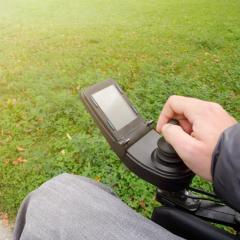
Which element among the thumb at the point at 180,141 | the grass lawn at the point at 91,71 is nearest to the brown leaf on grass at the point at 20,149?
the grass lawn at the point at 91,71

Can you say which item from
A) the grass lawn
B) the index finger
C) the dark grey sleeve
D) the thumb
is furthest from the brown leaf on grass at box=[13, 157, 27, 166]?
the dark grey sleeve

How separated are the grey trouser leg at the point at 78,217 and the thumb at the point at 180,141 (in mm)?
274

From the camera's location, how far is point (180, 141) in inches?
46.0

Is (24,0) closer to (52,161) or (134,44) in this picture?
(134,44)

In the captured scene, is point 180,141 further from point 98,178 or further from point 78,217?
point 98,178

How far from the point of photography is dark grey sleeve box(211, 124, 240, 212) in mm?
1005

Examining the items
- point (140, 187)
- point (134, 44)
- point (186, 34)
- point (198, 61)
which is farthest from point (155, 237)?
point (186, 34)

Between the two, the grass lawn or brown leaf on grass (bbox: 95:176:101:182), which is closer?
brown leaf on grass (bbox: 95:176:101:182)

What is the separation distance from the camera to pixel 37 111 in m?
4.51

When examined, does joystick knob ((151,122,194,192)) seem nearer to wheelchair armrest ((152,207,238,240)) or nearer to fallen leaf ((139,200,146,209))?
wheelchair armrest ((152,207,238,240))

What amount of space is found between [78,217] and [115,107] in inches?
17.5

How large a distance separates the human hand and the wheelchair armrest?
231 mm

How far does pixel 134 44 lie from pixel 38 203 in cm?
589

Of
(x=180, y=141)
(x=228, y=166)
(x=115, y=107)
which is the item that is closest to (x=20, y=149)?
(x=115, y=107)
